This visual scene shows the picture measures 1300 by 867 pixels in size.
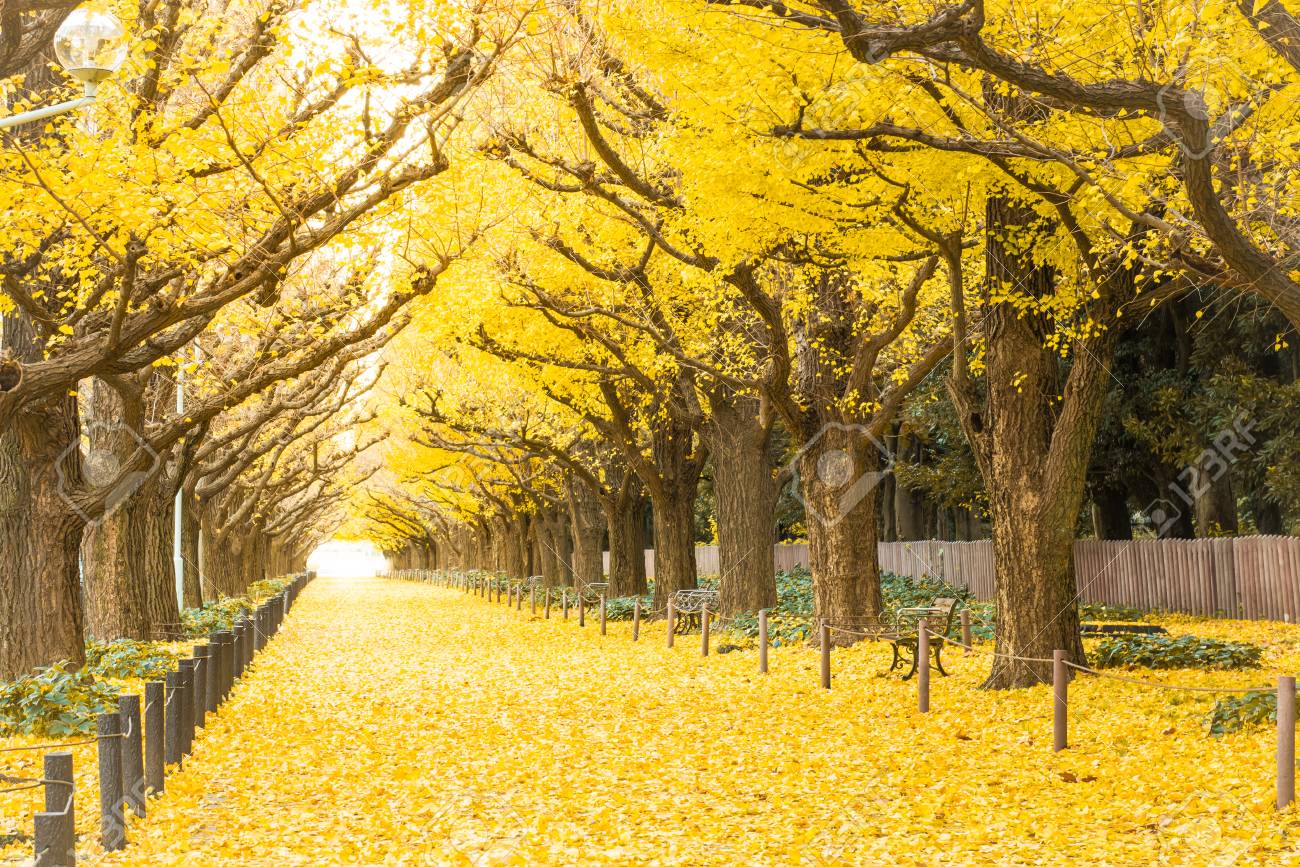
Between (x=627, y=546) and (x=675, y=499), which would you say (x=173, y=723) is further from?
(x=627, y=546)

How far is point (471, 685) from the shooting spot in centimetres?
1695

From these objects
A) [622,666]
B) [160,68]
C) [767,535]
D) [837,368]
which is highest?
[160,68]

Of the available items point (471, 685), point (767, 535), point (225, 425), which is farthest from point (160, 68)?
point (225, 425)

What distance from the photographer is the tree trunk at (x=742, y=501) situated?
70.8 ft

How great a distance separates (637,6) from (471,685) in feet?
31.3

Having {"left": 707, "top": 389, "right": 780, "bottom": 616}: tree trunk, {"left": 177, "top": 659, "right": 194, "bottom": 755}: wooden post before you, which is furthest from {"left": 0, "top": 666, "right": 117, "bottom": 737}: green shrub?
{"left": 707, "top": 389, "right": 780, "bottom": 616}: tree trunk

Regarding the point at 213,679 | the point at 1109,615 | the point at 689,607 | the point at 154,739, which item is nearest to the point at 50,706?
the point at 213,679

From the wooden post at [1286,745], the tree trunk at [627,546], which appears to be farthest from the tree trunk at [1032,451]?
the tree trunk at [627,546]

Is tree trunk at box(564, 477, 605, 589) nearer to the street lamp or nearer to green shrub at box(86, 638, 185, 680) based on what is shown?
green shrub at box(86, 638, 185, 680)

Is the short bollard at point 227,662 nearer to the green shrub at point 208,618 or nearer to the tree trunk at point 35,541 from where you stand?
the tree trunk at point 35,541

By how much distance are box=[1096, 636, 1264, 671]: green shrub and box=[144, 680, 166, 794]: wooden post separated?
1105 cm

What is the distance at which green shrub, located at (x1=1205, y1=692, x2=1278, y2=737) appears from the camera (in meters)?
9.92

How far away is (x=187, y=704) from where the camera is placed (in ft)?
34.0

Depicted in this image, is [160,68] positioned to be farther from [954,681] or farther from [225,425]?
[225,425]
